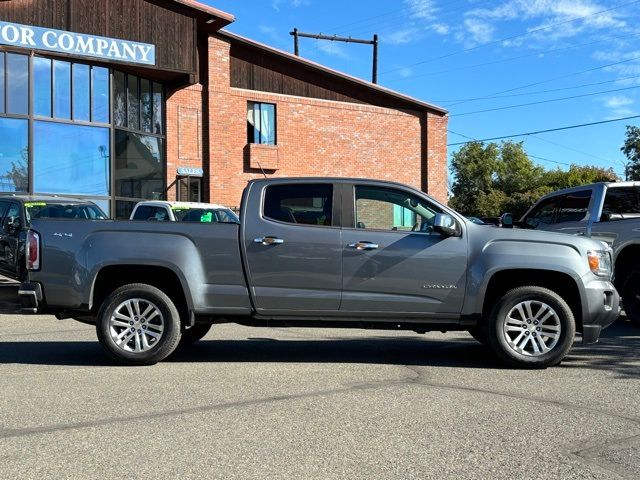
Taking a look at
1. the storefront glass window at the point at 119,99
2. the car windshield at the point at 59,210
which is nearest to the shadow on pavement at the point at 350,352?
the car windshield at the point at 59,210

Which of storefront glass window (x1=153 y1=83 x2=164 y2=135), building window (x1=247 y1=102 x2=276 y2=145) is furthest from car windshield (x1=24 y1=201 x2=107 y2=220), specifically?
building window (x1=247 y1=102 x2=276 y2=145)

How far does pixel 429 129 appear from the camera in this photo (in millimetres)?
29078

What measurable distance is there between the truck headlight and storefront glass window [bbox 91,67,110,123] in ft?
59.0

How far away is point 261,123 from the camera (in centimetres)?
2533

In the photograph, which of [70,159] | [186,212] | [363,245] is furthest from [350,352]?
[70,159]

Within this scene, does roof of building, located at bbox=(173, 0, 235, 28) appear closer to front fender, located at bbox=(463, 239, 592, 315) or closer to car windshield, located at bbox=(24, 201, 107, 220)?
car windshield, located at bbox=(24, 201, 107, 220)

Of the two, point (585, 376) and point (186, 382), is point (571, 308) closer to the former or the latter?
point (585, 376)

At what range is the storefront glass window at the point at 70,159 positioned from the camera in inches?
778

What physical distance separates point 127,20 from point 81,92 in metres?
2.76

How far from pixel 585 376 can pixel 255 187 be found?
3.88 metres

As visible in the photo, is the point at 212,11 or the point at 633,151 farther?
the point at 633,151

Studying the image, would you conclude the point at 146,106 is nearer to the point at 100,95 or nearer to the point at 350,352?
the point at 100,95

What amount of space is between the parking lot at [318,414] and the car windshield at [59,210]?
556 centimetres

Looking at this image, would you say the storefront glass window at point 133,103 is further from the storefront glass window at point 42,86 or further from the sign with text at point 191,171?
the storefront glass window at point 42,86
